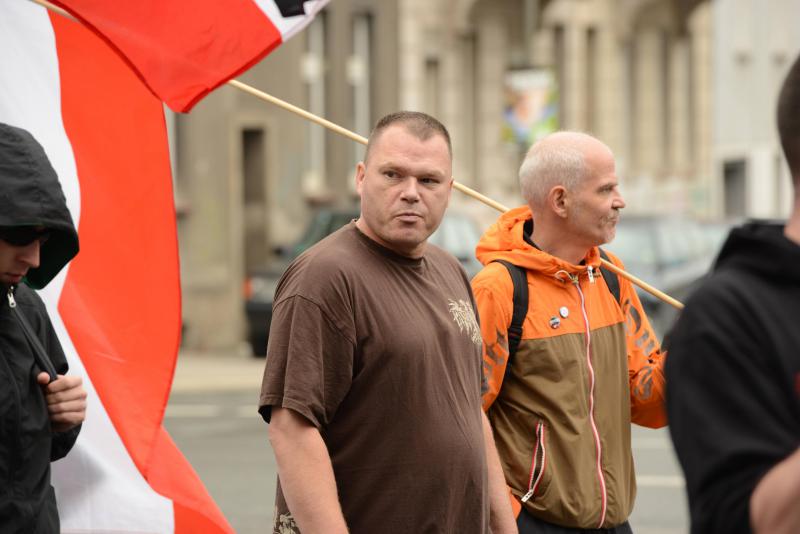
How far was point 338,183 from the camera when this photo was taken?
24531 mm

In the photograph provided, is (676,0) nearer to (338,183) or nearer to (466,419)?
(338,183)

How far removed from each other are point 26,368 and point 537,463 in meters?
1.48

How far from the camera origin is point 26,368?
3.59m

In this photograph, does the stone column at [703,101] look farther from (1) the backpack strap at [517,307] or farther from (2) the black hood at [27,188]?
(2) the black hood at [27,188]

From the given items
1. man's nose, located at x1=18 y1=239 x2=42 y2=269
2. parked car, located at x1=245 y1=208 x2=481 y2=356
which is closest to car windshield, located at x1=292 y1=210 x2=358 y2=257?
parked car, located at x1=245 y1=208 x2=481 y2=356

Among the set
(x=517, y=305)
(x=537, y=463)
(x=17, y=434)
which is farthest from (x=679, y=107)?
(x=17, y=434)

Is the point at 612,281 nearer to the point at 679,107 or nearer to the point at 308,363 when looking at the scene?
the point at 308,363

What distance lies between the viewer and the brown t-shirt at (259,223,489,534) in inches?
144

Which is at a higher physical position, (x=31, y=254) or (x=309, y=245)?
(x=31, y=254)

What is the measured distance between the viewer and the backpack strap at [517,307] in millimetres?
4441

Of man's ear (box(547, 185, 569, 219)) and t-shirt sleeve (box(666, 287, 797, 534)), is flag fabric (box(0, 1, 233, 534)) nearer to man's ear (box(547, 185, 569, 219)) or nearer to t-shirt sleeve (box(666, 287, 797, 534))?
man's ear (box(547, 185, 569, 219))

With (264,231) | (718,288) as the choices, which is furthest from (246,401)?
(718,288)

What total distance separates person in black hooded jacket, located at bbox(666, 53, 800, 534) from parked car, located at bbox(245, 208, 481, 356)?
16.2 metres

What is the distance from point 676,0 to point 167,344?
32.6 metres
